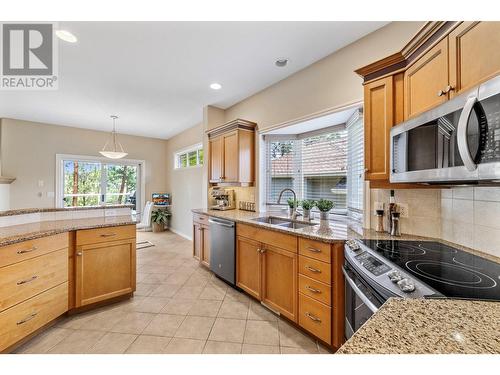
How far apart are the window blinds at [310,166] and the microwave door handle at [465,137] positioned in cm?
179

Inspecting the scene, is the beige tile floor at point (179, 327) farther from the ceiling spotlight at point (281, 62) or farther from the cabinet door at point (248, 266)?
the ceiling spotlight at point (281, 62)

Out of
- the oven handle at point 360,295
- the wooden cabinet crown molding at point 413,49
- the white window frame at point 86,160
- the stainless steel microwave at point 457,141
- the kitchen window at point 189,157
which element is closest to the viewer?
the stainless steel microwave at point 457,141

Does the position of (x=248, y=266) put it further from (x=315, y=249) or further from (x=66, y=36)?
(x=66, y=36)

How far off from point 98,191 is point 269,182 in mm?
5022

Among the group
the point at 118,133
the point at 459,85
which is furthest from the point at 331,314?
the point at 118,133

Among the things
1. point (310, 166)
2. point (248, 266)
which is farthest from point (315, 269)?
point (310, 166)

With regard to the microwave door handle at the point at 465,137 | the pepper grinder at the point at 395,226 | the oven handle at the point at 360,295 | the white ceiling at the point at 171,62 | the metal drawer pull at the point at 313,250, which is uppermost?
the white ceiling at the point at 171,62

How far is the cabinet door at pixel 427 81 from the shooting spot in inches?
48.8

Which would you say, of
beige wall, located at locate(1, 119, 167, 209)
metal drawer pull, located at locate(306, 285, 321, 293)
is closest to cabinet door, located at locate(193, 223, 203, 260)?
metal drawer pull, located at locate(306, 285, 321, 293)

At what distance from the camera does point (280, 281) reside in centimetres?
208

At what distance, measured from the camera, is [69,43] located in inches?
85.0

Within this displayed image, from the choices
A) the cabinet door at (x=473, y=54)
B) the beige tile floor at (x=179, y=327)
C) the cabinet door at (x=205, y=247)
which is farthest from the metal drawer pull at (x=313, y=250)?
the cabinet door at (x=205, y=247)

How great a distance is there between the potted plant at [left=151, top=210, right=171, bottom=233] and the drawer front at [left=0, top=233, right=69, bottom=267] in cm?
426
